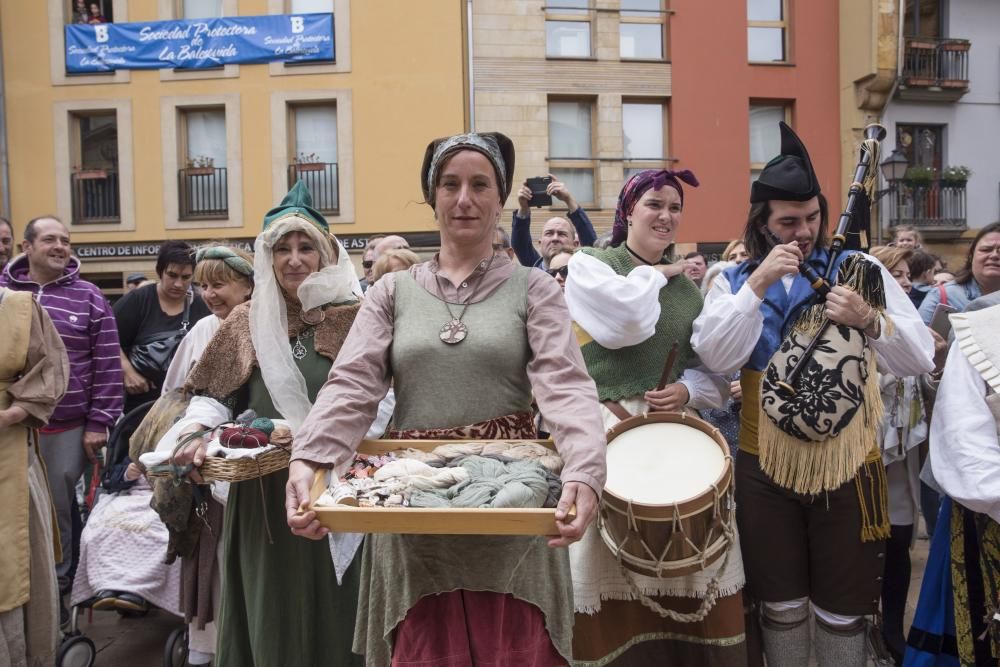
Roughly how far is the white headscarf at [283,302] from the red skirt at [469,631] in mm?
935

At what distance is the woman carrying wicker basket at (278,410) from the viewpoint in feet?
8.92

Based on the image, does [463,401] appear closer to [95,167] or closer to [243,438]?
[243,438]

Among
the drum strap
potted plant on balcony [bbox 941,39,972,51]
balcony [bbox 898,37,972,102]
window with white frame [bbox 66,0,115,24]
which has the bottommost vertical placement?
the drum strap

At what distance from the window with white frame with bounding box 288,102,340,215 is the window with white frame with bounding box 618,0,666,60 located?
5.74 m


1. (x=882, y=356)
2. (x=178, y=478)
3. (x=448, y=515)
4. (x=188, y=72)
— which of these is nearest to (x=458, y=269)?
(x=448, y=515)

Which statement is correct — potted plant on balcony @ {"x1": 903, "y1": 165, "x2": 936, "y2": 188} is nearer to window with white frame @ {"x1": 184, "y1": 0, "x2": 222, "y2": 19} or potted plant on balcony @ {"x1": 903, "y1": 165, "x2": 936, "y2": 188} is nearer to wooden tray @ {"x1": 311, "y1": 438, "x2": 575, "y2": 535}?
window with white frame @ {"x1": 184, "y1": 0, "x2": 222, "y2": 19}

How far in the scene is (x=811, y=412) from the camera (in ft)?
8.50

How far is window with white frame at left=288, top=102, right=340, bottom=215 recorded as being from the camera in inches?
578

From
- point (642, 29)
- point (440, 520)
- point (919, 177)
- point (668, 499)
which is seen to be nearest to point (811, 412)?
point (668, 499)

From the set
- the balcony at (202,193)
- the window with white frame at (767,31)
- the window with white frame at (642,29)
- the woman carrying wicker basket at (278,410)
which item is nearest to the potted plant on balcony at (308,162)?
the balcony at (202,193)

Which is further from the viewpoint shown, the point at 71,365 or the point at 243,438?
the point at 71,365

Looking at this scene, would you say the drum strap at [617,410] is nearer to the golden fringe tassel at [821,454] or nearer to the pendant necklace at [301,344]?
the golden fringe tassel at [821,454]

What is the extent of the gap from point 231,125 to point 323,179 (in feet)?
A: 6.29

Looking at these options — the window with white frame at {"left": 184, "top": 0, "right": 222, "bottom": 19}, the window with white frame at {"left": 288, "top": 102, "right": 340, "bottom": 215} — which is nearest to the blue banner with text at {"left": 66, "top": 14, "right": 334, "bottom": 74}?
the window with white frame at {"left": 184, "top": 0, "right": 222, "bottom": 19}
